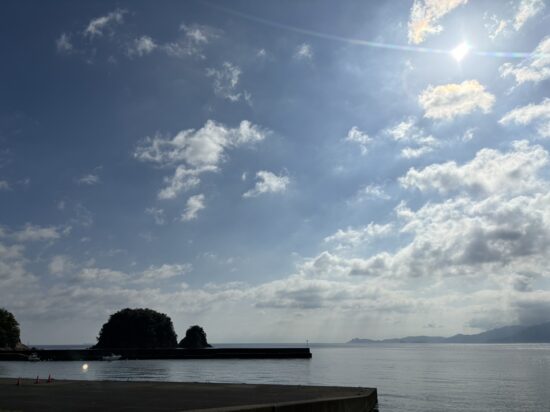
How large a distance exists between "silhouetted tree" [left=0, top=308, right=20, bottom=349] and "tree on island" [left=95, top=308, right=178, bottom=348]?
125ft

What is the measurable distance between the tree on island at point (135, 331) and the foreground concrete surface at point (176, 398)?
543 feet

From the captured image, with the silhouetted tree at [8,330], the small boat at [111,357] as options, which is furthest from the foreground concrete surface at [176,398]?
the silhouetted tree at [8,330]

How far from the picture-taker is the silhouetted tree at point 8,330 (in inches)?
6176

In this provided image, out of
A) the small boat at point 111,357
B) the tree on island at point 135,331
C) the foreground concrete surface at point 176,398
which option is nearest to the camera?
the foreground concrete surface at point 176,398

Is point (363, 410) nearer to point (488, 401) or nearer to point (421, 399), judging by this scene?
point (421, 399)

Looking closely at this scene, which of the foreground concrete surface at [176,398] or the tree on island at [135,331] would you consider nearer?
the foreground concrete surface at [176,398]

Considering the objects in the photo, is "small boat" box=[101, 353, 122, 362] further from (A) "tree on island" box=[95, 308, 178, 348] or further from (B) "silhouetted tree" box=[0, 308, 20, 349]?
(A) "tree on island" box=[95, 308, 178, 348]

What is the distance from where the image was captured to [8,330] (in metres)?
159

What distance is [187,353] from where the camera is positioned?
146 meters

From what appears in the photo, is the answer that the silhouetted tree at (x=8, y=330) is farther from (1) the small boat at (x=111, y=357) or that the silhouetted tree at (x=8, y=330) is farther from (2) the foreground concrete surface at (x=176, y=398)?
(2) the foreground concrete surface at (x=176, y=398)

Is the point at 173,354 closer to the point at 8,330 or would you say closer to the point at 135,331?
the point at 135,331

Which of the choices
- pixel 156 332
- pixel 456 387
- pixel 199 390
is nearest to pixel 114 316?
pixel 156 332

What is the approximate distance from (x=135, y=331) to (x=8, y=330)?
46.1 m

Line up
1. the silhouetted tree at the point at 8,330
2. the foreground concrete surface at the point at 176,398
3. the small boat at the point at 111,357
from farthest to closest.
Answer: the silhouetted tree at the point at 8,330
the small boat at the point at 111,357
the foreground concrete surface at the point at 176,398
